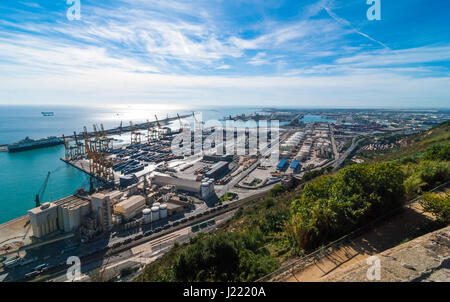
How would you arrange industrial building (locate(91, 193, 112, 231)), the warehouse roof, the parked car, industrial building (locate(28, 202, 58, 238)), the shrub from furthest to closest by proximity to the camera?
the warehouse roof, industrial building (locate(91, 193, 112, 231)), industrial building (locate(28, 202, 58, 238)), the parked car, the shrub

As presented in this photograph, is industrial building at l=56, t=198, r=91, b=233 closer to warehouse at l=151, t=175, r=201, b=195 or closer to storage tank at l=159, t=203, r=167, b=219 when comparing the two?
storage tank at l=159, t=203, r=167, b=219

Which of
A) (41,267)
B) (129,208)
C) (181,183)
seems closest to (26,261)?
(41,267)

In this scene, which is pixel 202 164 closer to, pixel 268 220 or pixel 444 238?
pixel 268 220

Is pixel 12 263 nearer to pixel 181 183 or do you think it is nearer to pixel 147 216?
pixel 147 216

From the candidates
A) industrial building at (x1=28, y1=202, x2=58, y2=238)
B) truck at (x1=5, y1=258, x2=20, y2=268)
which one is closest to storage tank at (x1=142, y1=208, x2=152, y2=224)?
industrial building at (x1=28, y1=202, x2=58, y2=238)

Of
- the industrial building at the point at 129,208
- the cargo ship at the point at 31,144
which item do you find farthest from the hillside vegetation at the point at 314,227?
the cargo ship at the point at 31,144
